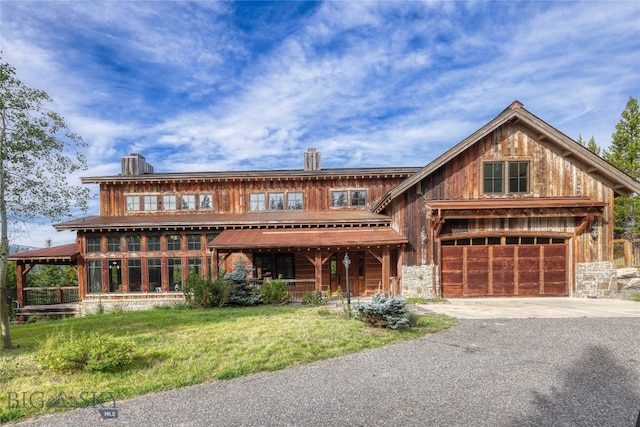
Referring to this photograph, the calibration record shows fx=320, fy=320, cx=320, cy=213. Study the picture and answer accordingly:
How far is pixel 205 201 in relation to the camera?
2052 centimetres

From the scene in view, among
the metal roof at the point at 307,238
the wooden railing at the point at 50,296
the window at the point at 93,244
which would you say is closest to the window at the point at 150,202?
the window at the point at 93,244

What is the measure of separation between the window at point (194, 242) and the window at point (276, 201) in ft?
15.7

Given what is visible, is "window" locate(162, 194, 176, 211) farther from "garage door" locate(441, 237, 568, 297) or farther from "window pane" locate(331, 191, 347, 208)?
"garage door" locate(441, 237, 568, 297)

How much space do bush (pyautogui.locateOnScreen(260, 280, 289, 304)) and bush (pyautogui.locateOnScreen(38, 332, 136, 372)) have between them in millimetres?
7962

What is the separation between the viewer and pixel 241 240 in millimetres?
15609

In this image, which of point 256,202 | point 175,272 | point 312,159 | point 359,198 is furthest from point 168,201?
point 359,198

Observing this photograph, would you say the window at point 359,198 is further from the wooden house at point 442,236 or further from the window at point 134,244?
the window at point 134,244

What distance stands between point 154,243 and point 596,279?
22006 millimetres

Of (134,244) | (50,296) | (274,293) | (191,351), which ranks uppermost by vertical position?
(134,244)

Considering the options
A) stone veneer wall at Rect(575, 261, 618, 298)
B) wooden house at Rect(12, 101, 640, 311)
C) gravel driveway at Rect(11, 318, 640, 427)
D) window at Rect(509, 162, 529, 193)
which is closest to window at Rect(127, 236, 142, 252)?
wooden house at Rect(12, 101, 640, 311)

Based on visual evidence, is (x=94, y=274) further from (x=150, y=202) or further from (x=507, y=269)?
(x=507, y=269)

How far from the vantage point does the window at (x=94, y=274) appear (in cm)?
1783

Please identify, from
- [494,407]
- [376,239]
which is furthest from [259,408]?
[376,239]

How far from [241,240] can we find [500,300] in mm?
12009
